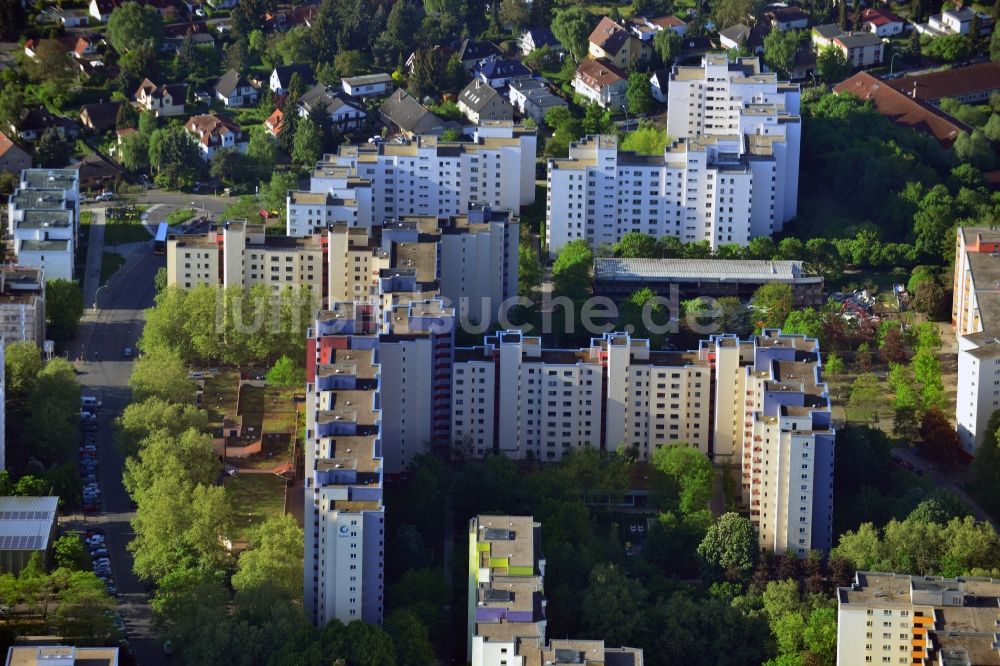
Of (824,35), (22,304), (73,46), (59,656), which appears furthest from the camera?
(824,35)

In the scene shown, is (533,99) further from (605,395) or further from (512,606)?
(512,606)

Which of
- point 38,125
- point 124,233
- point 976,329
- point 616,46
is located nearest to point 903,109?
point 616,46

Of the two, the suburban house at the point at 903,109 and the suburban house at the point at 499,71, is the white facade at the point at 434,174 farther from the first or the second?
the suburban house at the point at 903,109

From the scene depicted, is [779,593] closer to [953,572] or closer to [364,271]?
[953,572]

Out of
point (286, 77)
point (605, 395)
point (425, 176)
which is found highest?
point (286, 77)

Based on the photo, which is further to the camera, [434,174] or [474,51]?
[474,51]

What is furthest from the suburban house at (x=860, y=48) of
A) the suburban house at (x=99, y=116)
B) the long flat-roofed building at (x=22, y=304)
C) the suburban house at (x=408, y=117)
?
the long flat-roofed building at (x=22, y=304)

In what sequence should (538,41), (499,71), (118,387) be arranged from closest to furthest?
(118,387)
(499,71)
(538,41)

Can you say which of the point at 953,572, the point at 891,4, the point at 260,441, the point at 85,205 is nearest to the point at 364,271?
the point at 260,441
